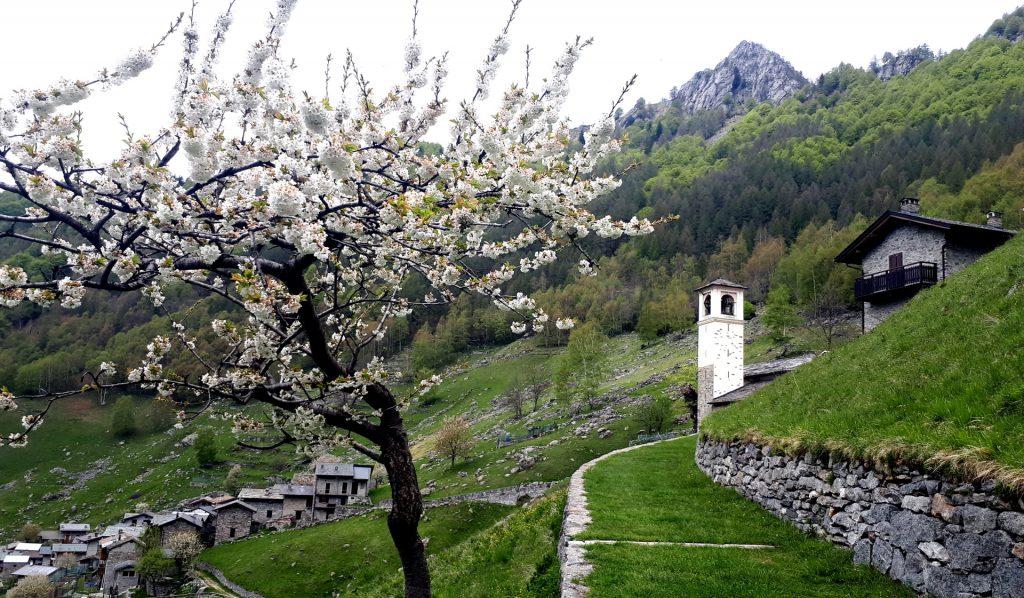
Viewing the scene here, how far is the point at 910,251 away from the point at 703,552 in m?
29.2

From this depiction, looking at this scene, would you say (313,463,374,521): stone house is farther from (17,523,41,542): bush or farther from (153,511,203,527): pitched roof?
(17,523,41,542): bush

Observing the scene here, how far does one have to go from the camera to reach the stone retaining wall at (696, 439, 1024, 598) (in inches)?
227

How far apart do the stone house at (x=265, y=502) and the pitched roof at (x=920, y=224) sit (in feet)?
195

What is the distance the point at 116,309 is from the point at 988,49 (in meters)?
278

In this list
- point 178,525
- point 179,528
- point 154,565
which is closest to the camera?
point 154,565

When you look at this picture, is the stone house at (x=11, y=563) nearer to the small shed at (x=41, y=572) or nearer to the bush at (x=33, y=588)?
the small shed at (x=41, y=572)

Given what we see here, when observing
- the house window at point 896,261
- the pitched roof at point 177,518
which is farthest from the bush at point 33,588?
the house window at point 896,261

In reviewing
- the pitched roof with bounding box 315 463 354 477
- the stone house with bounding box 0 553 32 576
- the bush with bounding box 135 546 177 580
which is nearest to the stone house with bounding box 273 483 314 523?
the pitched roof with bounding box 315 463 354 477

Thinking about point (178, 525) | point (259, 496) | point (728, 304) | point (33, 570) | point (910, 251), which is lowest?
point (33, 570)

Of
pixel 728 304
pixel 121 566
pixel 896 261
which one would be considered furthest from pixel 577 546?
pixel 121 566

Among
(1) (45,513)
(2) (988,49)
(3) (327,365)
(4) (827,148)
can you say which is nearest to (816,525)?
(3) (327,365)

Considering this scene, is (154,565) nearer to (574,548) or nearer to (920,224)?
(574,548)

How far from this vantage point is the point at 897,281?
31156mm

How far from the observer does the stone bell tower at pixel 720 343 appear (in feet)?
112
